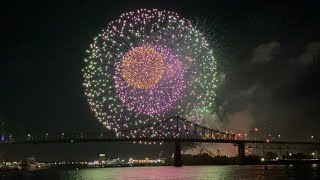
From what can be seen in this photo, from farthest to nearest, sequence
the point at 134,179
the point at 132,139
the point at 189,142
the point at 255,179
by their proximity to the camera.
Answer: the point at 189,142 < the point at 132,139 < the point at 134,179 < the point at 255,179

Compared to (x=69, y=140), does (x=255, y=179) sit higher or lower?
lower

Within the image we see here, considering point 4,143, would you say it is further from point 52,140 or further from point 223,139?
point 223,139

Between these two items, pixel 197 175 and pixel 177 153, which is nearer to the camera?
pixel 197 175

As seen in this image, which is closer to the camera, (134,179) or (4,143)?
(134,179)

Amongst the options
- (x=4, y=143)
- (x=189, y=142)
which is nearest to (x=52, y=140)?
(x=4, y=143)

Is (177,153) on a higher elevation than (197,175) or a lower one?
higher

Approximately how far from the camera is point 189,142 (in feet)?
602

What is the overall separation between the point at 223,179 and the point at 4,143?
11077cm

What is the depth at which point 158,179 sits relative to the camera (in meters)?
94.1

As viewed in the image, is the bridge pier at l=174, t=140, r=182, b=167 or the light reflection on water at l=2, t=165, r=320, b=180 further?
the bridge pier at l=174, t=140, r=182, b=167

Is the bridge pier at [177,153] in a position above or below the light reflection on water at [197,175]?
above

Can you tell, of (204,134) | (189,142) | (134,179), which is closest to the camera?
Result: (134,179)

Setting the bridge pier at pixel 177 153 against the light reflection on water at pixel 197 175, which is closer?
the light reflection on water at pixel 197 175

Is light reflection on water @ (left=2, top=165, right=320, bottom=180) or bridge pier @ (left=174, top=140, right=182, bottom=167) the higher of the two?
bridge pier @ (left=174, top=140, right=182, bottom=167)
